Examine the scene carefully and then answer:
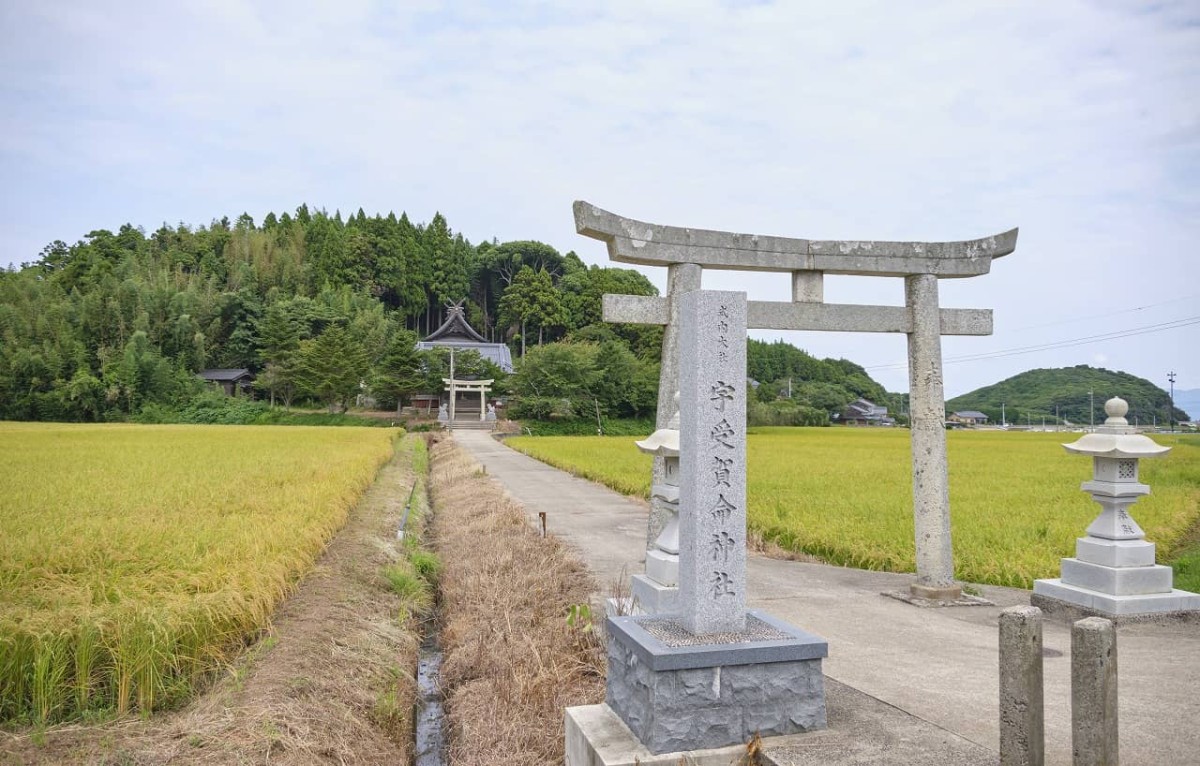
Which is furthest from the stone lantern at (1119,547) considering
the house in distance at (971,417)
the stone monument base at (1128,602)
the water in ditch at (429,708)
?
the house in distance at (971,417)

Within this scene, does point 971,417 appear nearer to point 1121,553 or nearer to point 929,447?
point 929,447

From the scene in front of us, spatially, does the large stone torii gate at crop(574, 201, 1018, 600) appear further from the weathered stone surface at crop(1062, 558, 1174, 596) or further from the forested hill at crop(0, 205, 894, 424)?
the forested hill at crop(0, 205, 894, 424)

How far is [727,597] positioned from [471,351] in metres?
41.9

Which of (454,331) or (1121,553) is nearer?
(1121,553)

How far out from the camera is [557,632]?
5.78 meters

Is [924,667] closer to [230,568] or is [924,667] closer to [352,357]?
[230,568]

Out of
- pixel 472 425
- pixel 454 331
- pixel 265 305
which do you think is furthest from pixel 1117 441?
pixel 265 305

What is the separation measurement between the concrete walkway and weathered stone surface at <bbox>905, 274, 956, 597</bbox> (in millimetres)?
478

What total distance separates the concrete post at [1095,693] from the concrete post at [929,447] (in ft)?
14.2

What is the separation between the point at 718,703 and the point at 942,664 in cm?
247

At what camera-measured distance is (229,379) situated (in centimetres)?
4647

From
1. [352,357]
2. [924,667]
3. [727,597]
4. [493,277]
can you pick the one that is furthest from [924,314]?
[493,277]

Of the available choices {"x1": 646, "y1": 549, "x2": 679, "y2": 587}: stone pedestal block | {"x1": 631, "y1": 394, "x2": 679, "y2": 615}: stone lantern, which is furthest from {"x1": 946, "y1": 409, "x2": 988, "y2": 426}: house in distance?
{"x1": 646, "y1": 549, "x2": 679, "y2": 587}: stone pedestal block

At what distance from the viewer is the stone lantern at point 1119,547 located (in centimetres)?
577
